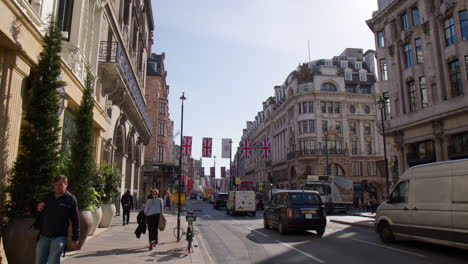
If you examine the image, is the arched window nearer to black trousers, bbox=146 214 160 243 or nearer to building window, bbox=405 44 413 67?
building window, bbox=405 44 413 67

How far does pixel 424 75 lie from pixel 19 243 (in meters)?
27.5

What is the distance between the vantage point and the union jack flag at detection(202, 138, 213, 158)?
2984 centimetres

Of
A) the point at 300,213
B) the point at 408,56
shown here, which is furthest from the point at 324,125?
the point at 300,213

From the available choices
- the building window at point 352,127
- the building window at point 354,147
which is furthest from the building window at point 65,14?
the building window at point 352,127

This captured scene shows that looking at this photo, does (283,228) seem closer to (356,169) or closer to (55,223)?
(55,223)

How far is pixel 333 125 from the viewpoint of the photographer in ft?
192

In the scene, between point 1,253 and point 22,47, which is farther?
point 22,47

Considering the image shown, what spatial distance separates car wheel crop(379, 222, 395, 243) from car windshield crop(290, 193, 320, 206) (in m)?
2.95

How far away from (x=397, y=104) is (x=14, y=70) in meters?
28.2

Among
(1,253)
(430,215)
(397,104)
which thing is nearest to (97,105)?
(1,253)

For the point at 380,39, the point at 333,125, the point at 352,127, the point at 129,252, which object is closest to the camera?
the point at 129,252

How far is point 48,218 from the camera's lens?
17.4ft

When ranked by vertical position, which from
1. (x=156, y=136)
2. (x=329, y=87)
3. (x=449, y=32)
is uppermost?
(x=329, y=87)

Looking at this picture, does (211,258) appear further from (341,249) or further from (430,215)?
(430,215)
